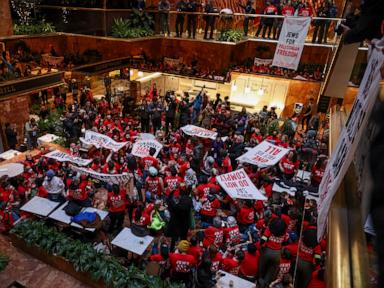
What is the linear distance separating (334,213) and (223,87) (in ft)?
62.7

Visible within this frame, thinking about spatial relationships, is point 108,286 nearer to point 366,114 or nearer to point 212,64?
point 366,114

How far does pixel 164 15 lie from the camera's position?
19.9 meters

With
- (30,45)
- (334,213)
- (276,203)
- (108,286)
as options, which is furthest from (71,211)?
(30,45)

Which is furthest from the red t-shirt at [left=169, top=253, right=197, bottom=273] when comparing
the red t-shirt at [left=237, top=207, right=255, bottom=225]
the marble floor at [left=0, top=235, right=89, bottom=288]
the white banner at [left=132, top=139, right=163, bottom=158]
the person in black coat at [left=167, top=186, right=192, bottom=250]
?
the white banner at [left=132, top=139, right=163, bottom=158]

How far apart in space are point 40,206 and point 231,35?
576 inches

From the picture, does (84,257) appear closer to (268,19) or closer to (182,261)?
(182,261)

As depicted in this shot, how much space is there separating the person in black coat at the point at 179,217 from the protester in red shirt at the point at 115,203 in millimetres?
1432

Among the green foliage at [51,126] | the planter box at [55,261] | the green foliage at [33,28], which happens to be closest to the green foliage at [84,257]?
the planter box at [55,261]

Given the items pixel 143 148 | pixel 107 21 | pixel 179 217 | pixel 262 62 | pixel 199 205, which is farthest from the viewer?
pixel 262 62

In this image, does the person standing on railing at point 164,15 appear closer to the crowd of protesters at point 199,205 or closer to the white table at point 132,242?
the crowd of protesters at point 199,205

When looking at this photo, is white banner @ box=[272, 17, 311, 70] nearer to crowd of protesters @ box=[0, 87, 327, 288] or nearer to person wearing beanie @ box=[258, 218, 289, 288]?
crowd of protesters @ box=[0, 87, 327, 288]

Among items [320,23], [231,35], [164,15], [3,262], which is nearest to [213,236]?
[3,262]

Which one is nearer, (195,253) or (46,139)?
(195,253)

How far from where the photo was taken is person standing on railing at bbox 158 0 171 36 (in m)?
19.2
